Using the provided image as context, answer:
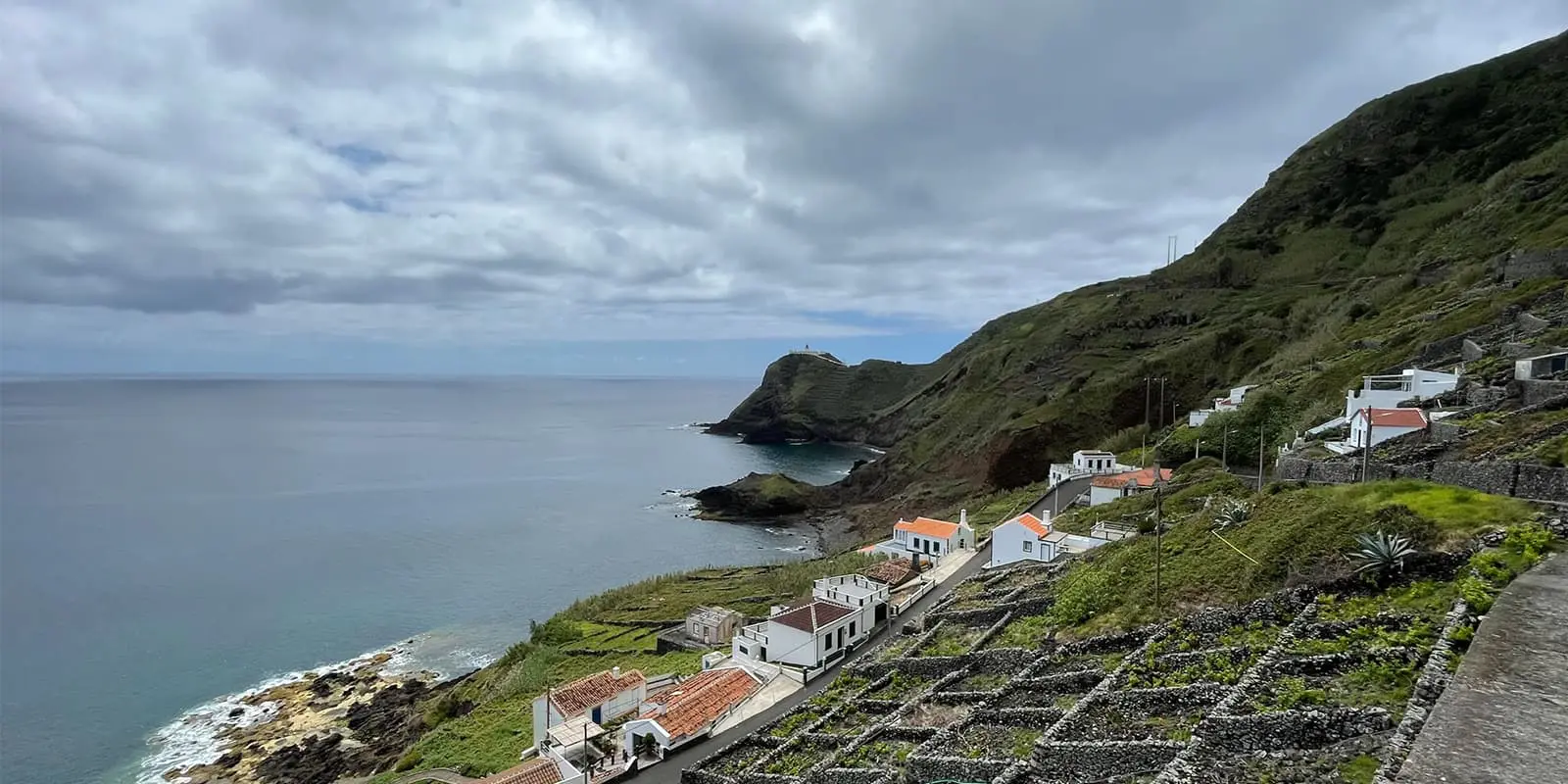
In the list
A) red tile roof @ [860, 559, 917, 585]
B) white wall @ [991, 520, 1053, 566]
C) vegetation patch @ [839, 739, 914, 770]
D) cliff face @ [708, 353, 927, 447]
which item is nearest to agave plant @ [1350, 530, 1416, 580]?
vegetation patch @ [839, 739, 914, 770]

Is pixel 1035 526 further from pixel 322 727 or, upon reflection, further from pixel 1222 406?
pixel 322 727

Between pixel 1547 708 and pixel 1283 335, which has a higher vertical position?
pixel 1283 335

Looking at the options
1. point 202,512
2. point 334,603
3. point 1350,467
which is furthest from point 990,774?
point 202,512

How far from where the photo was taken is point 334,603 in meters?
62.5

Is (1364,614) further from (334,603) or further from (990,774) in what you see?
(334,603)

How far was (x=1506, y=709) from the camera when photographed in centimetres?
924

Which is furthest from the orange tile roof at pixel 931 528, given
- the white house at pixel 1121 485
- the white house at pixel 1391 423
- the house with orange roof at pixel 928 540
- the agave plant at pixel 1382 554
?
the agave plant at pixel 1382 554

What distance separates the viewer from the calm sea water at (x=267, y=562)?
4716cm

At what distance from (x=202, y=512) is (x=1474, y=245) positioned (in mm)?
145143

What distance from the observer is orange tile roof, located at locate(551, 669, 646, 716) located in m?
29.9

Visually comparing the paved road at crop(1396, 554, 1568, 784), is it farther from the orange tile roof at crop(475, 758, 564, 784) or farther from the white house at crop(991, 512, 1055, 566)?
the white house at crop(991, 512, 1055, 566)

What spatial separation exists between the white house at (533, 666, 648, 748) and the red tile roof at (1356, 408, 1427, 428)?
31.0m

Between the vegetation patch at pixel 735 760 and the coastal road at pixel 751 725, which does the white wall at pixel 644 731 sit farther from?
the vegetation patch at pixel 735 760

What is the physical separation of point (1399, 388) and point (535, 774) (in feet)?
136
